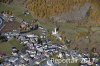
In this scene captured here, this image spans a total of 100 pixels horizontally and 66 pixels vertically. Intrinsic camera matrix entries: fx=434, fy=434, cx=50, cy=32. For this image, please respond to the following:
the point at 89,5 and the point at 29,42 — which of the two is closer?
the point at 29,42

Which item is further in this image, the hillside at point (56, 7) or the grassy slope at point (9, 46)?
the hillside at point (56, 7)

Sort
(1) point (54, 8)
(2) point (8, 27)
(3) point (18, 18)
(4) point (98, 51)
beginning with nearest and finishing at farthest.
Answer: (4) point (98, 51) < (2) point (8, 27) < (3) point (18, 18) < (1) point (54, 8)

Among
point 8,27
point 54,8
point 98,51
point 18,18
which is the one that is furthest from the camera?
point 54,8

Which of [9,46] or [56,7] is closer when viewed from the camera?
[9,46]

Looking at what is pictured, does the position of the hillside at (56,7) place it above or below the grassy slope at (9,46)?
above

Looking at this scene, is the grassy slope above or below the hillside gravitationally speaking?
below

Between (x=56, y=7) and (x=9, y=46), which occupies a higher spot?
(x=56, y=7)

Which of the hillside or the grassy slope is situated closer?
the grassy slope

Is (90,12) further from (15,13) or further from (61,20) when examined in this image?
(15,13)

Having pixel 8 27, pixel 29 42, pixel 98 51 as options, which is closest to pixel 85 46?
pixel 98 51

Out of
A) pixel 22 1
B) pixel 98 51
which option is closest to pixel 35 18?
pixel 22 1
